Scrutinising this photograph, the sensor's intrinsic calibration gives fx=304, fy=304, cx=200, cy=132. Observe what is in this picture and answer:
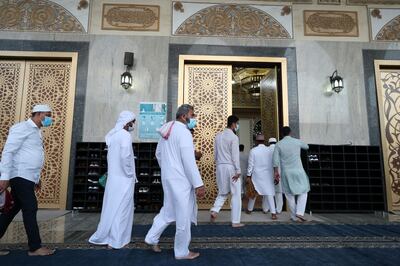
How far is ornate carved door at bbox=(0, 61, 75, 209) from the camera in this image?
204 inches

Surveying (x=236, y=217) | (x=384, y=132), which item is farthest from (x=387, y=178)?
(x=236, y=217)

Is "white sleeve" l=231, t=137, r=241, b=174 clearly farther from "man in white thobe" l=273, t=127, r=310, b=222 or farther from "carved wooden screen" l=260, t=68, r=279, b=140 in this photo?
"carved wooden screen" l=260, t=68, r=279, b=140

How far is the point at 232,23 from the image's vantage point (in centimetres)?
575

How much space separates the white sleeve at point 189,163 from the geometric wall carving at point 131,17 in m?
3.82

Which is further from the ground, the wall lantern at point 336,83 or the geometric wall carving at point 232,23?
the geometric wall carving at point 232,23

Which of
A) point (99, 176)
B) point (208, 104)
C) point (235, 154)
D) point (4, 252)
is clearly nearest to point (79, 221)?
point (99, 176)

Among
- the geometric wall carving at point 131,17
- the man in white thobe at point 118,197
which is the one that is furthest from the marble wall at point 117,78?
the man in white thobe at point 118,197

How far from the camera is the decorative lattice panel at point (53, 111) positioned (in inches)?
203

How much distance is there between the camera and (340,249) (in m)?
2.63

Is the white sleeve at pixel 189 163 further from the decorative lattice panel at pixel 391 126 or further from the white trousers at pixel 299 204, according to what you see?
the decorative lattice panel at pixel 391 126

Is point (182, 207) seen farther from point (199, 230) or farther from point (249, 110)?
point (249, 110)

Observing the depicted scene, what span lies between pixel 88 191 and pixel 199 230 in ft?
7.82

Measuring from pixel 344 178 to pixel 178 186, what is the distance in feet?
12.3

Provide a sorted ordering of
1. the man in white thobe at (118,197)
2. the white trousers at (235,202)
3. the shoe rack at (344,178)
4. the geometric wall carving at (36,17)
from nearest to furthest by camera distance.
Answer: the man in white thobe at (118,197) < the white trousers at (235,202) < the shoe rack at (344,178) < the geometric wall carving at (36,17)
